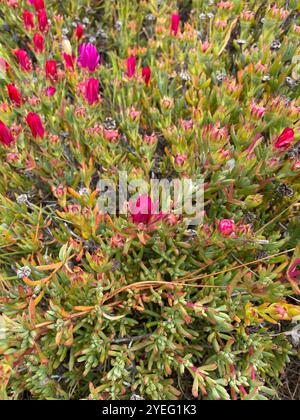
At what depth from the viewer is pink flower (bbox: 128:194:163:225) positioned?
1.22 m

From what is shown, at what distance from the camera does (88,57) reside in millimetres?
1735

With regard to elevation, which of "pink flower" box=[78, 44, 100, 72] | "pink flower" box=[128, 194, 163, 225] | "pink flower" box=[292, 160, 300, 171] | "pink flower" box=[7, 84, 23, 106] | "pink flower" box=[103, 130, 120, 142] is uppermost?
"pink flower" box=[78, 44, 100, 72]

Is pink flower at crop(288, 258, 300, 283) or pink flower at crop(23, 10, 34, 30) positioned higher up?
pink flower at crop(23, 10, 34, 30)

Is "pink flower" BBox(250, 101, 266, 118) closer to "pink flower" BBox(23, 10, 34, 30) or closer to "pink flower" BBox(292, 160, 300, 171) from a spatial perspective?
"pink flower" BBox(292, 160, 300, 171)

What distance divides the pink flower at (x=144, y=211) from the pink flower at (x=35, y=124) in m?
0.52

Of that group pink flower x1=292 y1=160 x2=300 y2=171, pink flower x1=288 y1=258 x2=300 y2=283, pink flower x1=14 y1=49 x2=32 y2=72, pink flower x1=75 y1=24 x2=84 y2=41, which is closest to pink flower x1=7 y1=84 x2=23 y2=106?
pink flower x1=14 y1=49 x2=32 y2=72

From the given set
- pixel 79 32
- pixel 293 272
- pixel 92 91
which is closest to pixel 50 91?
pixel 92 91

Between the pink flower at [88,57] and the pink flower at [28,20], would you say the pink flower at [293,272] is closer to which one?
the pink flower at [88,57]

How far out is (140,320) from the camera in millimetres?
1696

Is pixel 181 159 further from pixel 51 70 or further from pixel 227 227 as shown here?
pixel 51 70

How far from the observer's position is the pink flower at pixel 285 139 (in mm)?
1365

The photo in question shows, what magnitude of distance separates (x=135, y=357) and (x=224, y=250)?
1.76 feet

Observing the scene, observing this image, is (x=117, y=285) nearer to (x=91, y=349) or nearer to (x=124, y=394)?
(x=91, y=349)
